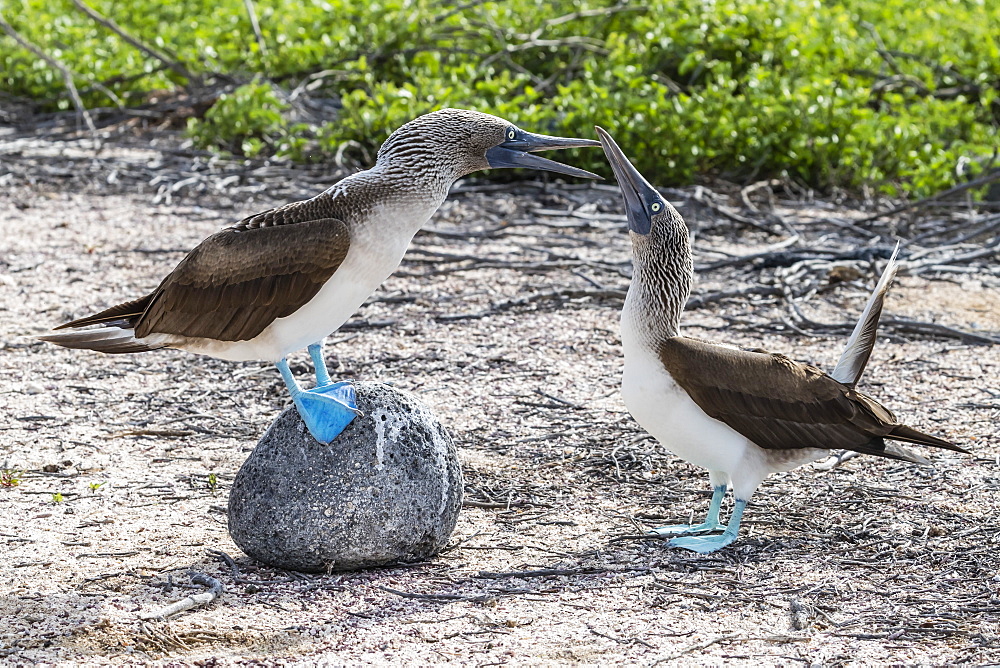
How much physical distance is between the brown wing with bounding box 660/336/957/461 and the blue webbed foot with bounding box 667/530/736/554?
348 millimetres

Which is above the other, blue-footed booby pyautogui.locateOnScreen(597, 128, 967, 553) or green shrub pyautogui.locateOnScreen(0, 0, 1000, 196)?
green shrub pyautogui.locateOnScreen(0, 0, 1000, 196)

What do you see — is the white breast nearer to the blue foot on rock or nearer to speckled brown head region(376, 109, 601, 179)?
speckled brown head region(376, 109, 601, 179)

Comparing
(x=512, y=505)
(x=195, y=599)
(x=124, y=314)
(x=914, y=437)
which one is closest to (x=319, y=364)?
(x=124, y=314)

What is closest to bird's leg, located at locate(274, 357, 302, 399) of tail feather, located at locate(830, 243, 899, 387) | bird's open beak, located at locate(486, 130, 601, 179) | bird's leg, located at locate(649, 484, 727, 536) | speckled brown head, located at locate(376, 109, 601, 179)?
speckled brown head, located at locate(376, 109, 601, 179)

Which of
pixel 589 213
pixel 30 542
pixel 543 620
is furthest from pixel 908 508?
pixel 589 213

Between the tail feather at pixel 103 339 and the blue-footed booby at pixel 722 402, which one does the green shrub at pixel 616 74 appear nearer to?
the blue-footed booby at pixel 722 402

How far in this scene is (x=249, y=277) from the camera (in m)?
3.96

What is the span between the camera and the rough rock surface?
400 centimetres

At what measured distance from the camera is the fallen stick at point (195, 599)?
3.69m

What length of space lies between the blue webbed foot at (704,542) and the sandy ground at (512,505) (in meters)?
0.04

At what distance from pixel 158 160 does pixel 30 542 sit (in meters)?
7.06

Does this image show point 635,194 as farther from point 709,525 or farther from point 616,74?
point 616,74

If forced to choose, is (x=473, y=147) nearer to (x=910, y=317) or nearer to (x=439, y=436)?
(x=439, y=436)

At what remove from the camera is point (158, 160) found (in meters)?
10.8
